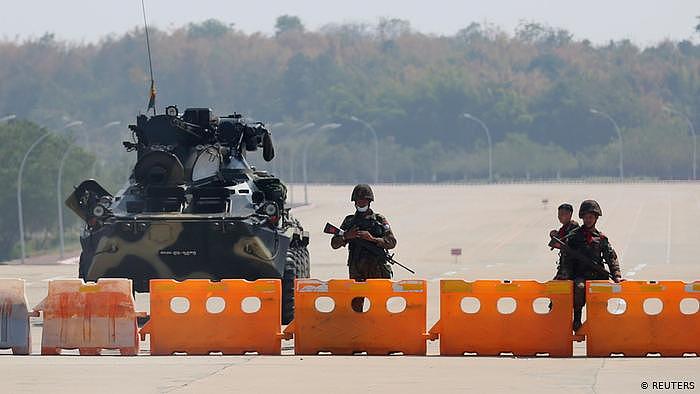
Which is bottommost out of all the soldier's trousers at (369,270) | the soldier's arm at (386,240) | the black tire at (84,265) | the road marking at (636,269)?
the road marking at (636,269)

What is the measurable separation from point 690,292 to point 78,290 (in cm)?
602

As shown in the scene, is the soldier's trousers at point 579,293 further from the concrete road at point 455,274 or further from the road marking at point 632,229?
the road marking at point 632,229

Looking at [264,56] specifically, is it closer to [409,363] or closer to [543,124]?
[543,124]

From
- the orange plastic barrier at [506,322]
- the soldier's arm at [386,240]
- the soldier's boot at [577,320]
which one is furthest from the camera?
the soldier's arm at [386,240]

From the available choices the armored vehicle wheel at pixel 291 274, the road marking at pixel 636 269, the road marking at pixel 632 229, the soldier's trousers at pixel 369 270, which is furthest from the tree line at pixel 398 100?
the soldier's trousers at pixel 369 270

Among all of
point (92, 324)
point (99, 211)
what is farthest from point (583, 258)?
point (99, 211)

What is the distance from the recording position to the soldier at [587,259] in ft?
58.1

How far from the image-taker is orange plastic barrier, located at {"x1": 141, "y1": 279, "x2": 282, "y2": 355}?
57.9 feet

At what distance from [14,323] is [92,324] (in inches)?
31.9

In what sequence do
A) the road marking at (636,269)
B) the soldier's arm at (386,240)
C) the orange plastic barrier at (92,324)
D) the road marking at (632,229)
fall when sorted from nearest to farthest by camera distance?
1. the orange plastic barrier at (92,324)
2. the soldier's arm at (386,240)
3. the road marking at (636,269)
4. the road marking at (632,229)

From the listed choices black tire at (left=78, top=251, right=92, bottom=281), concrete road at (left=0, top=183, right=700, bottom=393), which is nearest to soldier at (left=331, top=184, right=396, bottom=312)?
concrete road at (left=0, top=183, right=700, bottom=393)

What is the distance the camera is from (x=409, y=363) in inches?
643

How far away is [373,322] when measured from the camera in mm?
17453

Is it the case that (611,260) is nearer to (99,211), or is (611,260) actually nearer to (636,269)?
(99,211)
